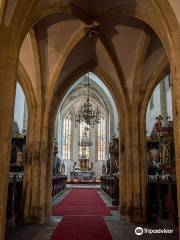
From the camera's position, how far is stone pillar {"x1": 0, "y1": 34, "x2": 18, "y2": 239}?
4285 mm

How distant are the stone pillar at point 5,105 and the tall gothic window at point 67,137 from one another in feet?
97.4

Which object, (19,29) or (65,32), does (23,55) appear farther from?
(19,29)

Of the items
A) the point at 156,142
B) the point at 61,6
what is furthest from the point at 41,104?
the point at 156,142

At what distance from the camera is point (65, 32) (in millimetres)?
8383

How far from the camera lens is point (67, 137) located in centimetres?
→ 3466

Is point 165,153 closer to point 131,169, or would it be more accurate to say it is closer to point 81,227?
point 131,169

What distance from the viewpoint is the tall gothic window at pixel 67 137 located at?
112 ft

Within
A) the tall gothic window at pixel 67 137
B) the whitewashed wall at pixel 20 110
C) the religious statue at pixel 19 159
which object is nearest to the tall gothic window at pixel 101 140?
the tall gothic window at pixel 67 137

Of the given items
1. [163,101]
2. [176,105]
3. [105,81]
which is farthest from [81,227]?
[163,101]

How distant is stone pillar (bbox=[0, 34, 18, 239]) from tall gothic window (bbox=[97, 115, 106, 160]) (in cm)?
2885

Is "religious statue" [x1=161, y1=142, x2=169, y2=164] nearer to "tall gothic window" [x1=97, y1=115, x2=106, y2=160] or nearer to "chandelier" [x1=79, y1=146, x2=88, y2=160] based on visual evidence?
"chandelier" [x1=79, y1=146, x2=88, y2=160]

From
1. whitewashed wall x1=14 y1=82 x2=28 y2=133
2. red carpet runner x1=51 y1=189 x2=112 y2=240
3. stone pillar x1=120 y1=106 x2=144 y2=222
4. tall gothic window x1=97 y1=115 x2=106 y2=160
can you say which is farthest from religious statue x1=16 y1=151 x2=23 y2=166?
tall gothic window x1=97 y1=115 x2=106 y2=160

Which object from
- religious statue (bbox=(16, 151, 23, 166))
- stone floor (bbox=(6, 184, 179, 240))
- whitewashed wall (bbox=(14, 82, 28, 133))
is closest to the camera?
stone floor (bbox=(6, 184, 179, 240))

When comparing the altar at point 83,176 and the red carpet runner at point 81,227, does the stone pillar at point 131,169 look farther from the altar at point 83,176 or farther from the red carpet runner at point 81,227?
the altar at point 83,176
